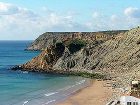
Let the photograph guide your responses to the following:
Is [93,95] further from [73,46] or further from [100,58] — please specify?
[73,46]

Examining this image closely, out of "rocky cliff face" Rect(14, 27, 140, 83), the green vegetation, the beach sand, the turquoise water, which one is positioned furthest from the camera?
the green vegetation

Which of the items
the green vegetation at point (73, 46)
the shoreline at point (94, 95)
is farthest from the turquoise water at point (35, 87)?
the green vegetation at point (73, 46)

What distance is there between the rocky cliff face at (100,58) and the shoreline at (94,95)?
10400 mm

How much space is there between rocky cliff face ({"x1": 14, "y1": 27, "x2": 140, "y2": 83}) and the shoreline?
10.4 meters

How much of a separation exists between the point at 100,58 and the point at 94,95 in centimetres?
3818

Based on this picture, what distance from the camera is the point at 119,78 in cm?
9000

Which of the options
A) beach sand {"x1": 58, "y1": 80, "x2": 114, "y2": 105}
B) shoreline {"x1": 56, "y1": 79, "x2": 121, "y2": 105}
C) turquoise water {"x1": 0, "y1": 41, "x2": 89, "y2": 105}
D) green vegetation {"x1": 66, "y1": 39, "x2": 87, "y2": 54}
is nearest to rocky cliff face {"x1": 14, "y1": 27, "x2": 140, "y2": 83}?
green vegetation {"x1": 66, "y1": 39, "x2": 87, "y2": 54}

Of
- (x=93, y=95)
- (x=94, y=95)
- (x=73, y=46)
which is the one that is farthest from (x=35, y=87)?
(x=73, y=46)

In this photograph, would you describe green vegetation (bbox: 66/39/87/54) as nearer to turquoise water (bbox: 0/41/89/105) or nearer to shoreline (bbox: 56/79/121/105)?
turquoise water (bbox: 0/41/89/105)

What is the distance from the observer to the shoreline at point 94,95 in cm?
6481

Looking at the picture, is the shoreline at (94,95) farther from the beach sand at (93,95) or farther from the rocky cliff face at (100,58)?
the rocky cliff face at (100,58)

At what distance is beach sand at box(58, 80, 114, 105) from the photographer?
64.8 meters

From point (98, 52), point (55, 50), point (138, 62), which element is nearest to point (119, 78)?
point (138, 62)

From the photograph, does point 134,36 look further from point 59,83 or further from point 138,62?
point 59,83
